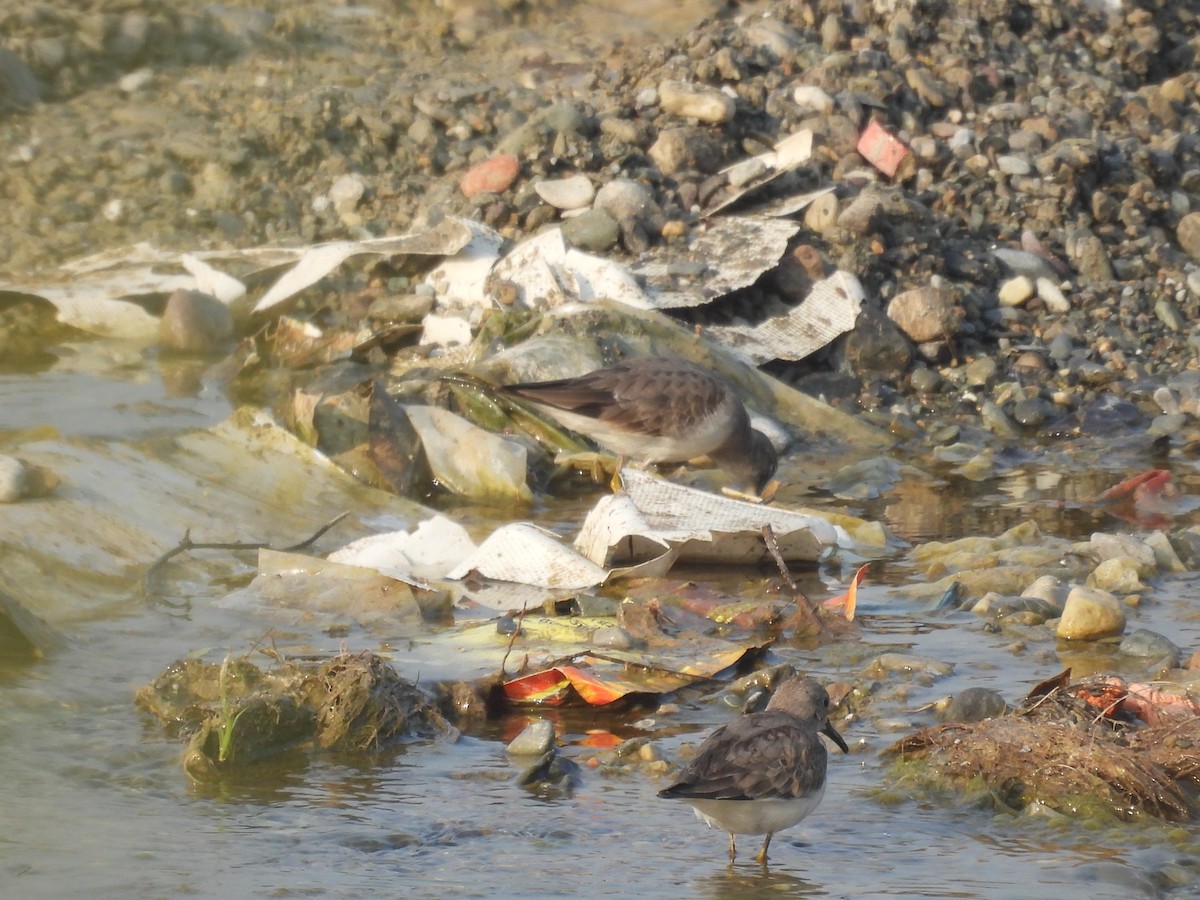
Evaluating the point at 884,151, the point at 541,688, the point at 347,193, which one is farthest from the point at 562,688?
the point at 884,151

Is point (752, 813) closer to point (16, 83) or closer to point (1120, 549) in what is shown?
point (1120, 549)

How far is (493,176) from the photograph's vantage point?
8.73 m

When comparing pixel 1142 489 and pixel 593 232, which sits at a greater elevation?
pixel 593 232

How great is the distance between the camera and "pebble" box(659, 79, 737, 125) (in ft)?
29.1

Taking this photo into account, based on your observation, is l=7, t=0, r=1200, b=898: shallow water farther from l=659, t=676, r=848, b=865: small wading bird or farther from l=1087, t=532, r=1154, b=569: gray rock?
l=1087, t=532, r=1154, b=569: gray rock

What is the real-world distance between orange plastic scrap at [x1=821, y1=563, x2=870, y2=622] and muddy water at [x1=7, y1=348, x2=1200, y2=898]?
1.79 feet

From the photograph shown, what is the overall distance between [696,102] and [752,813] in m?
6.26

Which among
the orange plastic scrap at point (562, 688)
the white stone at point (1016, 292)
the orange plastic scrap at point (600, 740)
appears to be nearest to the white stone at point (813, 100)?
the white stone at point (1016, 292)

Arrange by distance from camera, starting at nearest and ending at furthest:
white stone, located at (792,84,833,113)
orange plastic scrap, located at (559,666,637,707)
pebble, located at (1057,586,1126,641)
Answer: orange plastic scrap, located at (559,666,637,707), pebble, located at (1057,586,1126,641), white stone, located at (792,84,833,113)

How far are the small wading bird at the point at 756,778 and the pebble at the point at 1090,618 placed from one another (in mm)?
1618

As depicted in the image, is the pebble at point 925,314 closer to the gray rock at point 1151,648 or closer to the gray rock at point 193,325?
the gray rock at point 193,325

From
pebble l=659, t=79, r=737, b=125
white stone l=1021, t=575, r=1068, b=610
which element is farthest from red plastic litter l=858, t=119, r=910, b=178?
white stone l=1021, t=575, r=1068, b=610

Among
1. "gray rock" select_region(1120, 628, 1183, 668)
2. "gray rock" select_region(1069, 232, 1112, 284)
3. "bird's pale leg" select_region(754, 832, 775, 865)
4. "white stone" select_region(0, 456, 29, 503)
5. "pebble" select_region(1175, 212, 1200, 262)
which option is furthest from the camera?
"pebble" select_region(1175, 212, 1200, 262)

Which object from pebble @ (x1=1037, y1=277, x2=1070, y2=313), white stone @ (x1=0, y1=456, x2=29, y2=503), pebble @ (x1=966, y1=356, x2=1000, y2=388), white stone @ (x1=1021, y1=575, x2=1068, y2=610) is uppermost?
white stone @ (x1=0, y1=456, x2=29, y2=503)
